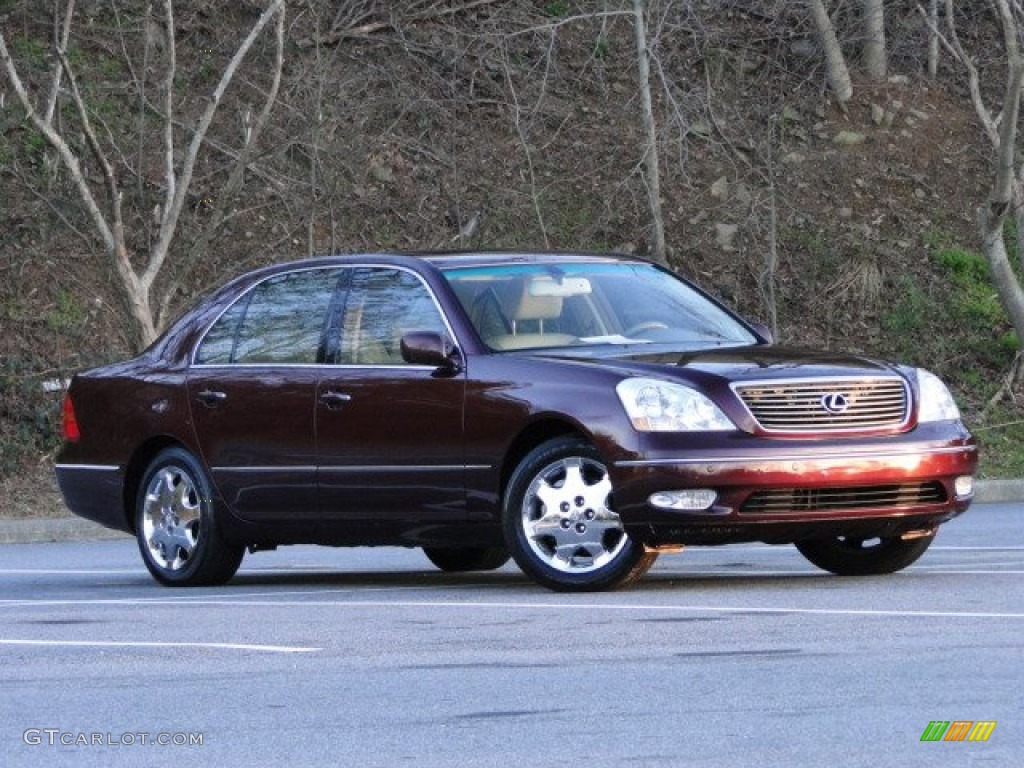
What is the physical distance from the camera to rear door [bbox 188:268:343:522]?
12.2 meters

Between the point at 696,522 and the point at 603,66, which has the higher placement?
the point at 603,66

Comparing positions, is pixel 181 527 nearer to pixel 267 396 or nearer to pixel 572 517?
pixel 267 396

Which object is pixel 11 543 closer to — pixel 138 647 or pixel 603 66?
pixel 138 647

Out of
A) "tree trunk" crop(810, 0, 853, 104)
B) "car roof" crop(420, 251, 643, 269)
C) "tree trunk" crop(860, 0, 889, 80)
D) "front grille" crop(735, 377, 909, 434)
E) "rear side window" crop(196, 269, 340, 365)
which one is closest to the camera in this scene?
"front grille" crop(735, 377, 909, 434)

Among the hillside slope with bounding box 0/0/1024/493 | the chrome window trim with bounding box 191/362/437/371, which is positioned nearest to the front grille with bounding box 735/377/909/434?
the chrome window trim with bounding box 191/362/437/371

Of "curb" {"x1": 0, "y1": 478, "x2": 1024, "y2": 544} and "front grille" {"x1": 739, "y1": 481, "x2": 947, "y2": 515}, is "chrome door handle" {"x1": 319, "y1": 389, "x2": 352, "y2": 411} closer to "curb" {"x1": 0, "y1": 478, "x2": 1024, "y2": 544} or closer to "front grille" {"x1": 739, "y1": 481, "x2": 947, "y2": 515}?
"front grille" {"x1": 739, "y1": 481, "x2": 947, "y2": 515}

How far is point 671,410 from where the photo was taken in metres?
10.8

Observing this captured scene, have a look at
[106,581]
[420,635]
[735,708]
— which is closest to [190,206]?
[106,581]

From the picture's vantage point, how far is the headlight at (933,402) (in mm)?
11414

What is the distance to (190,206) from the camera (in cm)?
2730

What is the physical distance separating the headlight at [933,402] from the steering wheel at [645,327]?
1329 mm

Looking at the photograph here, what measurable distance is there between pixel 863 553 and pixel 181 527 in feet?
11.7

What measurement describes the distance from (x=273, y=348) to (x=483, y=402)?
1.67m

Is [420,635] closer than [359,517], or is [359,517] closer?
[420,635]
